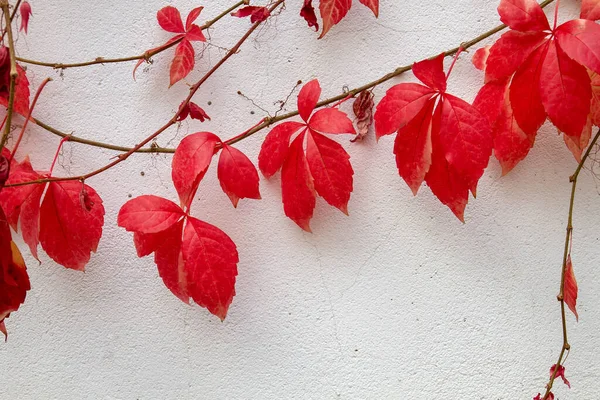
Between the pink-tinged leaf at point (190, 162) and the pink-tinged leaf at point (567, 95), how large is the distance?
0.46 m

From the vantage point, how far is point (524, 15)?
0.73 metres

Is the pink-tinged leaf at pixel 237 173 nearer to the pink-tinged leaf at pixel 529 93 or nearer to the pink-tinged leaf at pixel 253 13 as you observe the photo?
the pink-tinged leaf at pixel 253 13

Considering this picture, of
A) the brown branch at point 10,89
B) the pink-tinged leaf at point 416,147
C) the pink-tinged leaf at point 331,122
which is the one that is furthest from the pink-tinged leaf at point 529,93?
the brown branch at point 10,89

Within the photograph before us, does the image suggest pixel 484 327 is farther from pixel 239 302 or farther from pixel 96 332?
pixel 96 332

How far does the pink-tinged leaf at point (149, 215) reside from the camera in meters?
0.78

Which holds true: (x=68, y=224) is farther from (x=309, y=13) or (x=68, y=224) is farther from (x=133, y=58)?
(x=309, y=13)

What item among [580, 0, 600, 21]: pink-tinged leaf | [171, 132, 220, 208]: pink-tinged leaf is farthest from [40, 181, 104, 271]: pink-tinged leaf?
[580, 0, 600, 21]: pink-tinged leaf

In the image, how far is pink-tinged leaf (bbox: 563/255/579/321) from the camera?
81 cm

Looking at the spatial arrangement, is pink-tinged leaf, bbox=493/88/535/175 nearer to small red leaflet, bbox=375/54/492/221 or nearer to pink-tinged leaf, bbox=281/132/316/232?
small red leaflet, bbox=375/54/492/221

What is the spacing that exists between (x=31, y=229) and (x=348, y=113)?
1.69ft

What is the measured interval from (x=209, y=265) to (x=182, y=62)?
1.05 ft

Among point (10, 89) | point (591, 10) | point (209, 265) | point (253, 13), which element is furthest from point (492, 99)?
point (10, 89)

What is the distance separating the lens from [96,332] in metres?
0.88

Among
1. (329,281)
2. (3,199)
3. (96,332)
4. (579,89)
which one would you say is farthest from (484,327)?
(3,199)
